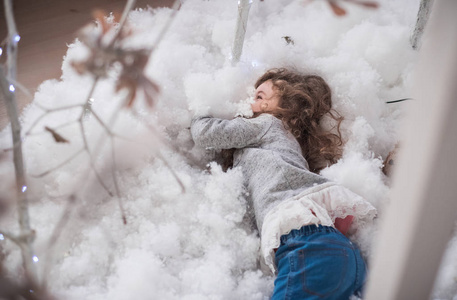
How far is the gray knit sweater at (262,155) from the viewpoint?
2.83 feet

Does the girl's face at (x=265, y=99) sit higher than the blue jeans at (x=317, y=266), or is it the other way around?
the girl's face at (x=265, y=99)

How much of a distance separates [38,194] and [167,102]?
466mm

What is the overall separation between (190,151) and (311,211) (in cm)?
34

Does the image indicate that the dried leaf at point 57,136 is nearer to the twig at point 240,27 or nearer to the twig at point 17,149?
the twig at point 17,149

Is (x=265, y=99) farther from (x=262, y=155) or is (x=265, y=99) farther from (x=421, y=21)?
(x=421, y=21)

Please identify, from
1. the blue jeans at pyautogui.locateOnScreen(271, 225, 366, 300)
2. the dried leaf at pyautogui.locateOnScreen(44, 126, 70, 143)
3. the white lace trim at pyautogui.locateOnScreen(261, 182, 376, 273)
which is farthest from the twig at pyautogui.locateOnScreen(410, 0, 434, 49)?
the dried leaf at pyautogui.locateOnScreen(44, 126, 70, 143)

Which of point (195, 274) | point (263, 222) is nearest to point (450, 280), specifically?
point (263, 222)

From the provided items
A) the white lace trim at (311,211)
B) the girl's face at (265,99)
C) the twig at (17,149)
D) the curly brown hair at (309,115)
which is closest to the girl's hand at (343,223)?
the white lace trim at (311,211)

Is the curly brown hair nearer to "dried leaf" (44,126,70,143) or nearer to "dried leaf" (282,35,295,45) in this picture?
"dried leaf" (282,35,295,45)

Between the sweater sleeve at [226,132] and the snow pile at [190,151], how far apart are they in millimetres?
41

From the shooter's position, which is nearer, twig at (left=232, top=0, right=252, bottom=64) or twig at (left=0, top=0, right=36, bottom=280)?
twig at (left=0, top=0, right=36, bottom=280)

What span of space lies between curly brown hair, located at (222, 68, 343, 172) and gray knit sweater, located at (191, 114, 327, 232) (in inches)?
1.3

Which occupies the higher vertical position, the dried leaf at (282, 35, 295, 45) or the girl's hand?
the dried leaf at (282, 35, 295, 45)

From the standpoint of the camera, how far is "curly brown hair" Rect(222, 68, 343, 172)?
3.30 ft
